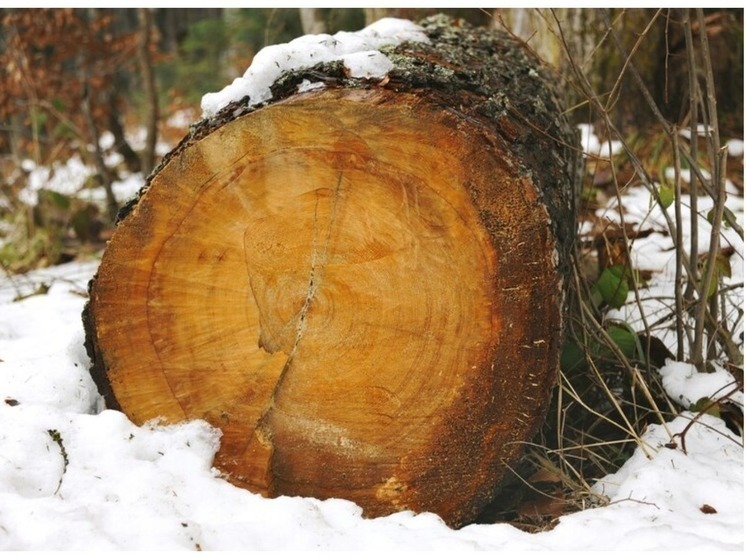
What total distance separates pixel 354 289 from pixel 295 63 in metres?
0.60

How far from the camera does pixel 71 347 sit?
2135 millimetres

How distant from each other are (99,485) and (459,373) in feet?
2.96

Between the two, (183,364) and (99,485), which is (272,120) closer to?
(183,364)

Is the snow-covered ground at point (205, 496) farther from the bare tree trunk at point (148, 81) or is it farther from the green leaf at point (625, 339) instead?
the bare tree trunk at point (148, 81)

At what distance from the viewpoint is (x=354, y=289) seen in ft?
6.05

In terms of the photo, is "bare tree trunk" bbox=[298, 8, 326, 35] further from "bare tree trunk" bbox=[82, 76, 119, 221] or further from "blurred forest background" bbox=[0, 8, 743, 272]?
"bare tree trunk" bbox=[82, 76, 119, 221]

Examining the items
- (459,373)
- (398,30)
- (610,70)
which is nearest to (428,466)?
(459,373)

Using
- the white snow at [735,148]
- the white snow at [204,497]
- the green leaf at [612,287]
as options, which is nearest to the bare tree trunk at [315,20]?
the white snow at [735,148]

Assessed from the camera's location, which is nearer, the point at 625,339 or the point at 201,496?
the point at 201,496

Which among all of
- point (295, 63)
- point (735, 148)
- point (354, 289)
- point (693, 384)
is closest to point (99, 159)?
point (295, 63)

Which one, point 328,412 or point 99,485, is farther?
point 328,412

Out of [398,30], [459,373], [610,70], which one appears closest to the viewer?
[459,373]

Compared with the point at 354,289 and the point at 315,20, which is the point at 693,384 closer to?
the point at 354,289

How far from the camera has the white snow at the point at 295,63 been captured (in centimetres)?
182
